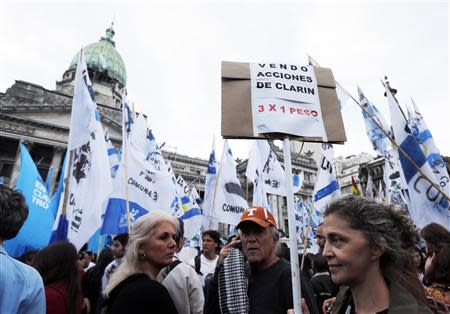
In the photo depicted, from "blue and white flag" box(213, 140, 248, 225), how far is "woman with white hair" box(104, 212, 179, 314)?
592 cm

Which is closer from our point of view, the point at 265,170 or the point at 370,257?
the point at 370,257

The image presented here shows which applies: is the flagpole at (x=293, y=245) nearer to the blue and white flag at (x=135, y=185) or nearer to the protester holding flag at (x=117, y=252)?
the protester holding flag at (x=117, y=252)

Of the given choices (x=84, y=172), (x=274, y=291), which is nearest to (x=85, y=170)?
(x=84, y=172)

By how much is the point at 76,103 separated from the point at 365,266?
5672 millimetres

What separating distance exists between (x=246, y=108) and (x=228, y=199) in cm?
633

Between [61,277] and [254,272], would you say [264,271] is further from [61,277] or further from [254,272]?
[61,277]

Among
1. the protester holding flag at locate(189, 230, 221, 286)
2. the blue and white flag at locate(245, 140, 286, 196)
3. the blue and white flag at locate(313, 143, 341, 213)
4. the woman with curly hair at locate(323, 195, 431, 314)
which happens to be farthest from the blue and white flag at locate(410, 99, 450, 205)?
the blue and white flag at locate(245, 140, 286, 196)

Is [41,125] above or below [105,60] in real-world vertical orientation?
below

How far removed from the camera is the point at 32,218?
18.3ft

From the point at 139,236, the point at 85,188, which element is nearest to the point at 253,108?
the point at 139,236

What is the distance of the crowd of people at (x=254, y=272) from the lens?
1417 mm

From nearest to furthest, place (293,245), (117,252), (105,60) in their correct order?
(293,245)
(117,252)
(105,60)

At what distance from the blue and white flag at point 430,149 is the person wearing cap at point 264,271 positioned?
11.9ft

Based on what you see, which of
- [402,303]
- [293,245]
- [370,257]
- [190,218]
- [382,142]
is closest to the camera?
[402,303]
